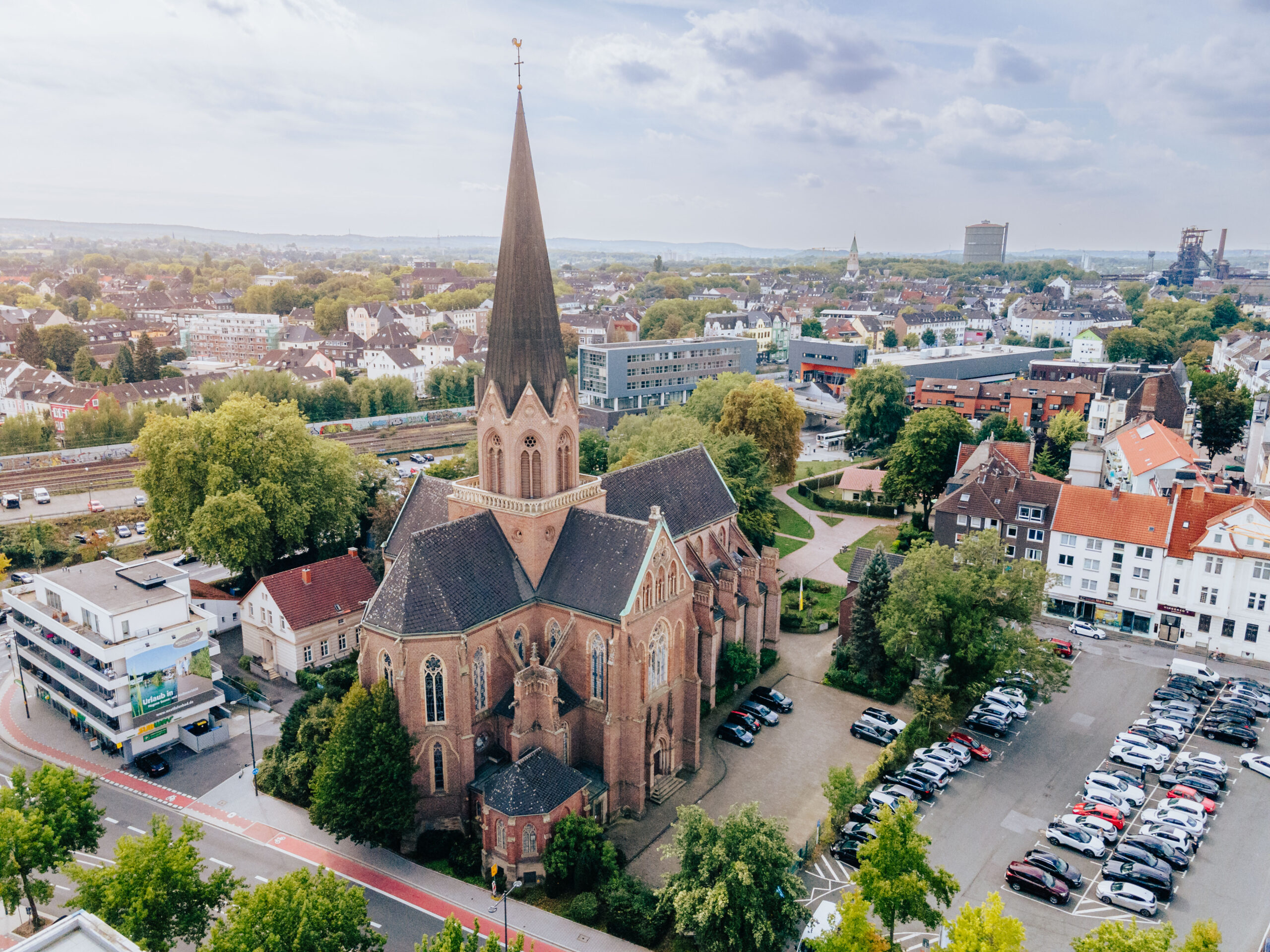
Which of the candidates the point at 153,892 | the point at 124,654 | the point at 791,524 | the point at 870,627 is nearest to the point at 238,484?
the point at 124,654

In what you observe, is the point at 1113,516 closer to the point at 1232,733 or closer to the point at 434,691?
the point at 1232,733

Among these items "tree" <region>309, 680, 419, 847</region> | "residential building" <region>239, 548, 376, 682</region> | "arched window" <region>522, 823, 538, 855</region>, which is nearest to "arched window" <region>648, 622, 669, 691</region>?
"arched window" <region>522, 823, 538, 855</region>

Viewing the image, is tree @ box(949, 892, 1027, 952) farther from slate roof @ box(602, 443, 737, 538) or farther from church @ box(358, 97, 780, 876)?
slate roof @ box(602, 443, 737, 538)

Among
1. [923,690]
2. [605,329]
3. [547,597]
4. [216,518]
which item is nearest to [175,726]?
[216,518]

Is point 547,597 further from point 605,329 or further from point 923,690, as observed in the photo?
point 605,329

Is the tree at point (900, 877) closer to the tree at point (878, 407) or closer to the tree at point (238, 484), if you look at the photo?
the tree at point (238, 484)
